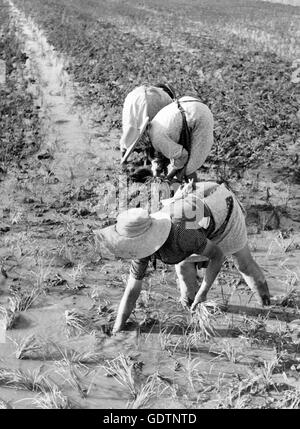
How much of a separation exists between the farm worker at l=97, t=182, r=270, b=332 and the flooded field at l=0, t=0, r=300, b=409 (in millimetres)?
288

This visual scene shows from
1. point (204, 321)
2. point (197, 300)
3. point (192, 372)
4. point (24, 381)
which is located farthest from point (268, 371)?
point (24, 381)

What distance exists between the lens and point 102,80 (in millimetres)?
10336

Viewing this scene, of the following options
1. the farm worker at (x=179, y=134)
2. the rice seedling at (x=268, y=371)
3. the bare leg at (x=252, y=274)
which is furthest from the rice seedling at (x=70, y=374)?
the farm worker at (x=179, y=134)

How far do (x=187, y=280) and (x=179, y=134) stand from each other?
1159 mm

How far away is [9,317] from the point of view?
12.1 ft

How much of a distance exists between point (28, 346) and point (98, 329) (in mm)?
494

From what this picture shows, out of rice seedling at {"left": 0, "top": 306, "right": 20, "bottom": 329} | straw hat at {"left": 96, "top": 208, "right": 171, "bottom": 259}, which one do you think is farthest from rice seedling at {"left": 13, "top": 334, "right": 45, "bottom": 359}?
straw hat at {"left": 96, "top": 208, "right": 171, "bottom": 259}

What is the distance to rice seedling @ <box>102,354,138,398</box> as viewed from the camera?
3.06m

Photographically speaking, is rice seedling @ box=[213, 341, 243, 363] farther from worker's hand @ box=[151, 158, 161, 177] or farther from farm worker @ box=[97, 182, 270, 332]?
worker's hand @ box=[151, 158, 161, 177]

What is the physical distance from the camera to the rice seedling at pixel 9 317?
3660 mm

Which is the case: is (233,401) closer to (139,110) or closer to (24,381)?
(24,381)
